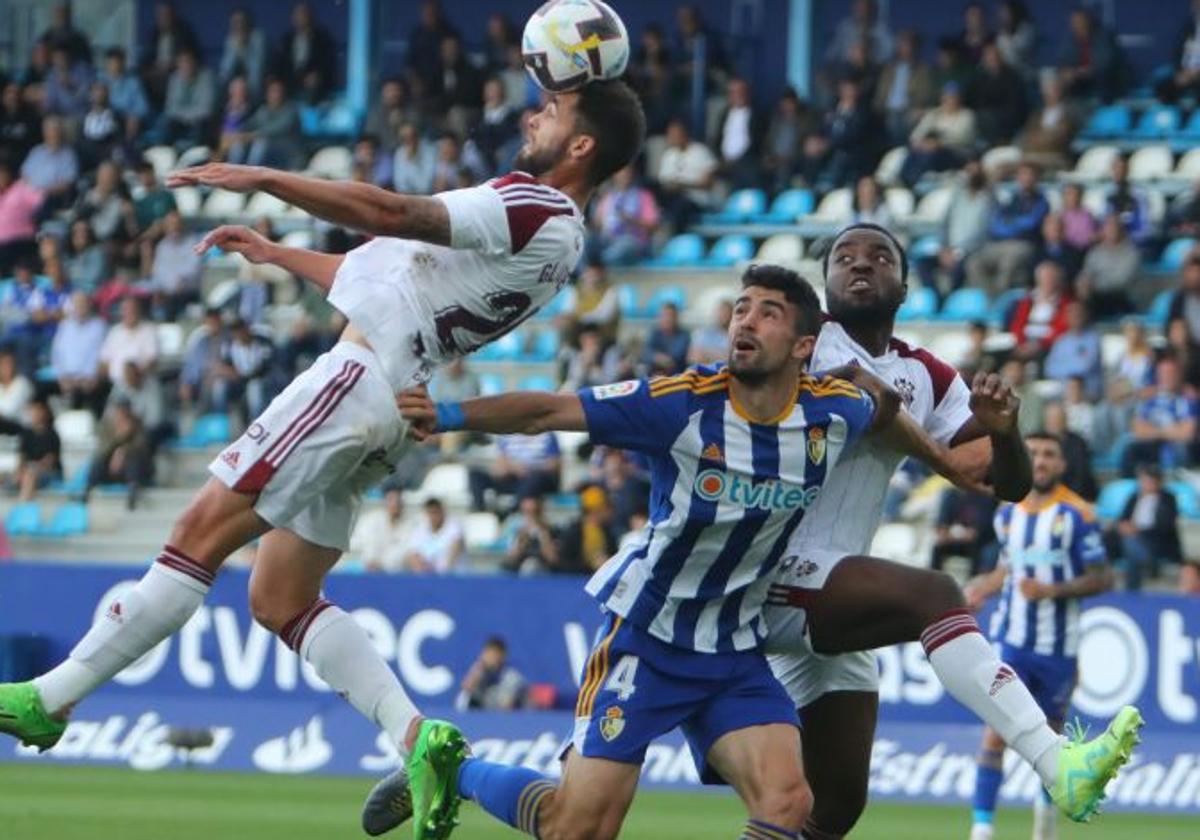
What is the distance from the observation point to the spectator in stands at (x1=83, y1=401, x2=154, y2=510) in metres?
22.7

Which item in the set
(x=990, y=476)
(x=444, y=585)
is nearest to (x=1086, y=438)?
(x=444, y=585)

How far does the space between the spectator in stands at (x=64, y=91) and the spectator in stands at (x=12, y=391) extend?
14.7ft

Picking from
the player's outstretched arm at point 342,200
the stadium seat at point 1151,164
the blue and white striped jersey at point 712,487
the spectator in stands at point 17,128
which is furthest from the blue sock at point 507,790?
the spectator in stands at point 17,128

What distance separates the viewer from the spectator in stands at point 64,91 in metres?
27.5

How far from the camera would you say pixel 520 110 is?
24.8 metres

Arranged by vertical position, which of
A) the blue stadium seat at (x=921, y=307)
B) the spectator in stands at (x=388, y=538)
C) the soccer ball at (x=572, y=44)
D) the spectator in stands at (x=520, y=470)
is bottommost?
the spectator in stands at (x=388, y=538)

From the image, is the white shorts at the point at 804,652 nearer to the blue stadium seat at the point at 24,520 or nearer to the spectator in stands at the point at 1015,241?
the spectator in stands at the point at 1015,241

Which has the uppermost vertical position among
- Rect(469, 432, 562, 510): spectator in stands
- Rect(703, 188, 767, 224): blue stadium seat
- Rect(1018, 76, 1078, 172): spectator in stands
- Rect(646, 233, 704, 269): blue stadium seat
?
Rect(1018, 76, 1078, 172): spectator in stands

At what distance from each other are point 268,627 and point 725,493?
1.92 metres

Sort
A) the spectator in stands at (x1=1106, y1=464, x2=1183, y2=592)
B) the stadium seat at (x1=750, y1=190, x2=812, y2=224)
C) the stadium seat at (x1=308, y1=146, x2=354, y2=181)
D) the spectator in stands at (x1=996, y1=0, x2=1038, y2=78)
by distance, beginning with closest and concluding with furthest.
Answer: the spectator in stands at (x1=1106, y1=464, x2=1183, y2=592), the spectator in stands at (x1=996, y1=0, x2=1038, y2=78), the stadium seat at (x1=750, y1=190, x2=812, y2=224), the stadium seat at (x1=308, y1=146, x2=354, y2=181)

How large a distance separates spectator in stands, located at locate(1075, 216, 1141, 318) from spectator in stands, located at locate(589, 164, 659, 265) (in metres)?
4.40

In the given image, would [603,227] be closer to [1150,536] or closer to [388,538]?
[388,538]

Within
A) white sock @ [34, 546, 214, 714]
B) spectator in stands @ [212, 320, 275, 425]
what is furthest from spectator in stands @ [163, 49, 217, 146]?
white sock @ [34, 546, 214, 714]

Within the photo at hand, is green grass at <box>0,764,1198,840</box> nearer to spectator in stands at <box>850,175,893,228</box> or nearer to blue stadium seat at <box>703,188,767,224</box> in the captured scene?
spectator in stands at <box>850,175,893,228</box>
